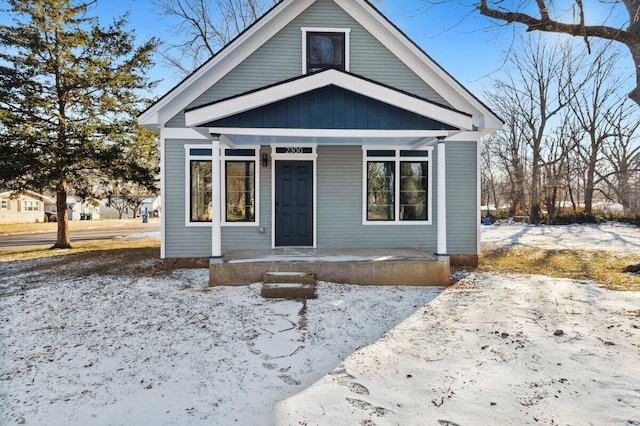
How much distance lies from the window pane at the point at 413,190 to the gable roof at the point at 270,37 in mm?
1635

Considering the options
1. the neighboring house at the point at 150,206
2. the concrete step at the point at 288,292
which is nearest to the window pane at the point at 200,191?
the concrete step at the point at 288,292

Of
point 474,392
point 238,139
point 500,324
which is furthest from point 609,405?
point 238,139

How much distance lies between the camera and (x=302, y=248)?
27.3 feet

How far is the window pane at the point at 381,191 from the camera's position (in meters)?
8.58

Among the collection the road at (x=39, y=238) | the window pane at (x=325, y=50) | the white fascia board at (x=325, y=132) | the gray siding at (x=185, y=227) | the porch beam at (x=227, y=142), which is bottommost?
the road at (x=39, y=238)

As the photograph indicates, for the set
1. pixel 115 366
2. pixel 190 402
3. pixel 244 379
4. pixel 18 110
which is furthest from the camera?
pixel 18 110

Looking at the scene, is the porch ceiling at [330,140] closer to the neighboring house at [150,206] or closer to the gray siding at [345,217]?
the gray siding at [345,217]

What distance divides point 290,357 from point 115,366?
5.77 ft

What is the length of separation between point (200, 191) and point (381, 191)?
4.37 metres

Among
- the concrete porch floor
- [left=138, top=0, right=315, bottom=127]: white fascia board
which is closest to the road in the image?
[left=138, top=0, right=315, bottom=127]: white fascia board

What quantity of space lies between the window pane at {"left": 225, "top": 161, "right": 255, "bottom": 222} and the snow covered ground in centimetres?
261

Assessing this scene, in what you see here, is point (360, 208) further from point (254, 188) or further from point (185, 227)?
point (185, 227)

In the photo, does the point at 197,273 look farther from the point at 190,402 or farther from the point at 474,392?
the point at 474,392

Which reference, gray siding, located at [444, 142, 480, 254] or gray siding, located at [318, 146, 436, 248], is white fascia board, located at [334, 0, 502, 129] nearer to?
gray siding, located at [444, 142, 480, 254]
